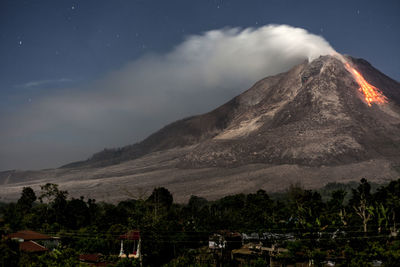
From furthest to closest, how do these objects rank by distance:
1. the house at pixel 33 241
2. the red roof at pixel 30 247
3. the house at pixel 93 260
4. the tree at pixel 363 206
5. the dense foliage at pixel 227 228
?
the house at pixel 93 260 < the tree at pixel 363 206 < the house at pixel 33 241 < the red roof at pixel 30 247 < the dense foliage at pixel 227 228

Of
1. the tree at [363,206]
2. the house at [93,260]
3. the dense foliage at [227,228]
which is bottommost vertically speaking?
the house at [93,260]

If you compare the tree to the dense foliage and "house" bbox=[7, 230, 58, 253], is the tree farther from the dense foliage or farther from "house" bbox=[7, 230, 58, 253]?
"house" bbox=[7, 230, 58, 253]

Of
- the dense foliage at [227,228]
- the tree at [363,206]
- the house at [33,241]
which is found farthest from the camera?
the tree at [363,206]

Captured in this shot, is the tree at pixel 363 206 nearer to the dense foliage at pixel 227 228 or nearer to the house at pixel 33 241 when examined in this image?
the dense foliage at pixel 227 228

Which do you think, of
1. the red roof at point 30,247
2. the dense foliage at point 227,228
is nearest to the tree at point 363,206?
the dense foliage at point 227,228

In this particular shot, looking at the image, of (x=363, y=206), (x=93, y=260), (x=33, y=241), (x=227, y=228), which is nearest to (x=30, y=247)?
(x=33, y=241)

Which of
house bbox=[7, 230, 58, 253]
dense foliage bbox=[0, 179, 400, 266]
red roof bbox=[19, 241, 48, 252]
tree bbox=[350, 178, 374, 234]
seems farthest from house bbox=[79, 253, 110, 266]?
tree bbox=[350, 178, 374, 234]

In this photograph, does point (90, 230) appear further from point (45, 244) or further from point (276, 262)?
point (276, 262)
